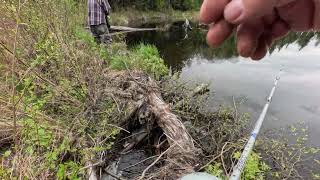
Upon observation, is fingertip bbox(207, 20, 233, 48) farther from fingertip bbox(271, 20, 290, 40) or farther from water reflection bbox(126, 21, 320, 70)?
water reflection bbox(126, 21, 320, 70)

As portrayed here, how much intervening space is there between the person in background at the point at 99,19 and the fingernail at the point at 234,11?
8078mm

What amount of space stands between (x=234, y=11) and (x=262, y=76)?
925cm

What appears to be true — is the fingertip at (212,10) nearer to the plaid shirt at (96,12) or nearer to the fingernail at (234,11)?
the fingernail at (234,11)

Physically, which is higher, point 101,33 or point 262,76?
point 101,33

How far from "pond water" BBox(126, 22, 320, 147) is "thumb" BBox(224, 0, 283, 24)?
592 cm

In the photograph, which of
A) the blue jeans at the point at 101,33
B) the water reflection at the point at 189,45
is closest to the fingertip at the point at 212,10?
the blue jeans at the point at 101,33

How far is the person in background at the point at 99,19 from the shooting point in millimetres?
8773

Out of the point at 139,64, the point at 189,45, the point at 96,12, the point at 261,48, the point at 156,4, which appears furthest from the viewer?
the point at 156,4

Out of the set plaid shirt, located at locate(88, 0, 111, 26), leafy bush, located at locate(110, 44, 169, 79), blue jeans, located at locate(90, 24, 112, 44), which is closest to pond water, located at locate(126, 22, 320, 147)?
leafy bush, located at locate(110, 44, 169, 79)

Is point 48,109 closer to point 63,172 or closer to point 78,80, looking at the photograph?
point 78,80

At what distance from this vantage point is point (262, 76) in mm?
9836

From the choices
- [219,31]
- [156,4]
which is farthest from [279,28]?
[156,4]

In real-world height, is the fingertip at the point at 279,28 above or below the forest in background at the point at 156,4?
above

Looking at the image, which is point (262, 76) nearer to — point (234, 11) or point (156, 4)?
point (234, 11)
